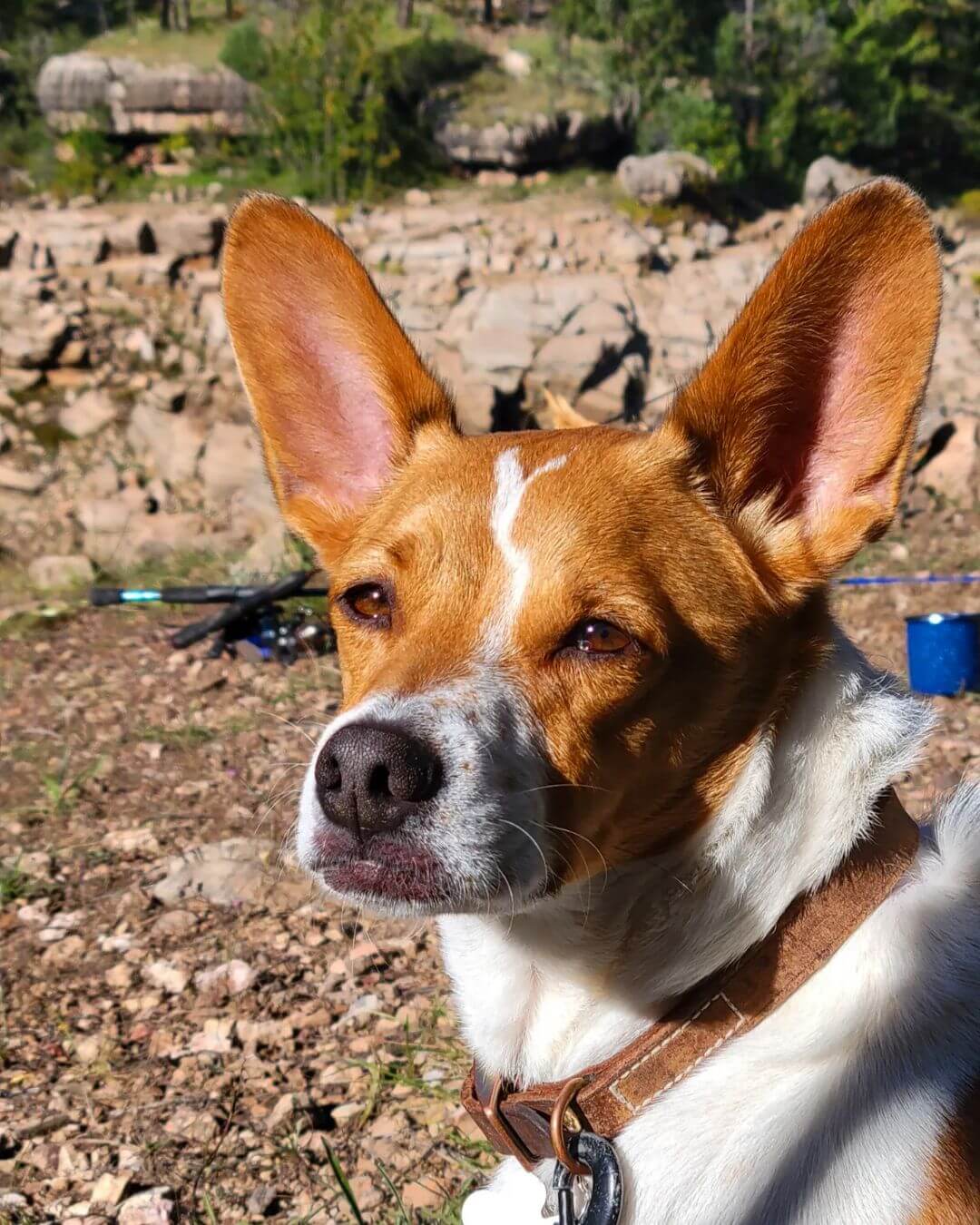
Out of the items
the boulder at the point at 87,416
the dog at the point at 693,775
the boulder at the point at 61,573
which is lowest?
the boulder at the point at 87,416

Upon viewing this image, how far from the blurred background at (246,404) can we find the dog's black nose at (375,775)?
143cm

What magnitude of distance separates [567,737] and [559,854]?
21 centimetres

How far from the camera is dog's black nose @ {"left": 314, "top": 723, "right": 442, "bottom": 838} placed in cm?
203

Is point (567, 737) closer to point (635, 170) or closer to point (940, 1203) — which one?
point (940, 1203)

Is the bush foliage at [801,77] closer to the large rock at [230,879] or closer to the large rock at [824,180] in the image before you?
the large rock at [824,180]

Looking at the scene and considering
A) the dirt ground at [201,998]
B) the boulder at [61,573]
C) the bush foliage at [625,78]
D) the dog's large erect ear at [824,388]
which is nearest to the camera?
the dog's large erect ear at [824,388]

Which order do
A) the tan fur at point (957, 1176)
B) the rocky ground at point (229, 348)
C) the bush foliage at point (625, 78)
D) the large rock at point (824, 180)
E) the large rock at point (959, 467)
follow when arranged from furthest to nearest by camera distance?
the large rock at point (824, 180)
the bush foliage at point (625, 78)
the rocky ground at point (229, 348)
the large rock at point (959, 467)
the tan fur at point (957, 1176)

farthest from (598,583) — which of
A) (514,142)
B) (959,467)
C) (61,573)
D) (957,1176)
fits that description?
(514,142)

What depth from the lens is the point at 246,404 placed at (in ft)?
29.2

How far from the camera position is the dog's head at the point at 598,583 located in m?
2.13

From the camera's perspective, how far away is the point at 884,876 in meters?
2.29

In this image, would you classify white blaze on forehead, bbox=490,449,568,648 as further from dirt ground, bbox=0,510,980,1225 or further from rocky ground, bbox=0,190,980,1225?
dirt ground, bbox=0,510,980,1225

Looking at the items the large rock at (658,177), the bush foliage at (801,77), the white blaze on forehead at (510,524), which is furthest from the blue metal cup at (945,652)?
the bush foliage at (801,77)

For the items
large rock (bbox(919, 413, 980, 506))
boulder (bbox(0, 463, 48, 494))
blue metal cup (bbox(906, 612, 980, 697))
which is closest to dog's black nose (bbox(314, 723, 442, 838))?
blue metal cup (bbox(906, 612, 980, 697))
